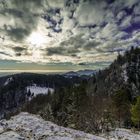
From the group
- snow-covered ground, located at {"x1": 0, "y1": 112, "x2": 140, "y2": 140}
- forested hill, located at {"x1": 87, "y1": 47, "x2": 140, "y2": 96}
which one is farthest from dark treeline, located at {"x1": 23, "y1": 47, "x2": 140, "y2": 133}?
snow-covered ground, located at {"x1": 0, "y1": 112, "x2": 140, "y2": 140}

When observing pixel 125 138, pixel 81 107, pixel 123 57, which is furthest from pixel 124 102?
pixel 123 57

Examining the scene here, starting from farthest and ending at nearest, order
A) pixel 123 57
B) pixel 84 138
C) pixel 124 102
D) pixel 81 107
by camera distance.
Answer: pixel 123 57
pixel 81 107
pixel 124 102
pixel 84 138

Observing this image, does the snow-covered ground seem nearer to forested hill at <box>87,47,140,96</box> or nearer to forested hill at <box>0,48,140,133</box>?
forested hill at <box>0,48,140,133</box>

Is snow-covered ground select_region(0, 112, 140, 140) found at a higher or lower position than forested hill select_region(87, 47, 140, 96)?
lower

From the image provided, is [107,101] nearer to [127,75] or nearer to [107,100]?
[107,100]

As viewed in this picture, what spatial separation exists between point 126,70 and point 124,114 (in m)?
100

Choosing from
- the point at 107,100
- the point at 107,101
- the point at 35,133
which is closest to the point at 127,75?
the point at 107,100

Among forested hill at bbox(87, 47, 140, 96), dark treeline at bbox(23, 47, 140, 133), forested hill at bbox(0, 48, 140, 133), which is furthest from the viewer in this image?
forested hill at bbox(87, 47, 140, 96)

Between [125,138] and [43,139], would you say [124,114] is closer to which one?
[125,138]

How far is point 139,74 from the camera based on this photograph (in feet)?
504

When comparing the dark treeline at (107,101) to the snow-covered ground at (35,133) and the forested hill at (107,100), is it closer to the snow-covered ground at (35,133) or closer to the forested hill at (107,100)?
the forested hill at (107,100)

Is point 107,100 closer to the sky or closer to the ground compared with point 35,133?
closer to the ground

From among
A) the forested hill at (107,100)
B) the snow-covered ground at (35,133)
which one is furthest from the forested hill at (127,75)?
the snow-covered ground at (35,133)

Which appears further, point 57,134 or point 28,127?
point 28,127
